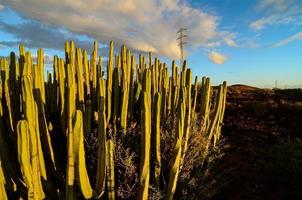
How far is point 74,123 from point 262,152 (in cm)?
634

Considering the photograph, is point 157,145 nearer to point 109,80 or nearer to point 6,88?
point 109,80

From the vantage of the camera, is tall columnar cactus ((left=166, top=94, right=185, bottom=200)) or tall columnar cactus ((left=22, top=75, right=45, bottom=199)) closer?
tall columnar cactus ((left=22, top=75, right=45, bottom=199))

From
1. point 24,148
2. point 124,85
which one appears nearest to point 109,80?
point 124,85

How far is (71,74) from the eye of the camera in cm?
423

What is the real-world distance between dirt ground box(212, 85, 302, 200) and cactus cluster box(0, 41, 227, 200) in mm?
1375

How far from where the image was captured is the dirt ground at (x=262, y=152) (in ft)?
19.3

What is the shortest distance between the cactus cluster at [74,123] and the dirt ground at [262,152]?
54.1 inches

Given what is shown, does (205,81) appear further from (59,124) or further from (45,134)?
(45,134)

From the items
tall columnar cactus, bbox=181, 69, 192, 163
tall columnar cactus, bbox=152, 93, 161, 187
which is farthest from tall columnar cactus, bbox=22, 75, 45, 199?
tall columnar cactus, bbox=181, 69, 192, 163

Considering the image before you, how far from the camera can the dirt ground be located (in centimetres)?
588

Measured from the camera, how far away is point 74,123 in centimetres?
311

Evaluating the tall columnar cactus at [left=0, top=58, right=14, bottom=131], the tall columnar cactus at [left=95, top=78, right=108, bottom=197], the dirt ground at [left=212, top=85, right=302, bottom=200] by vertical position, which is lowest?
the dirt ground at [left=212, top=85, right=302, bottom=200]

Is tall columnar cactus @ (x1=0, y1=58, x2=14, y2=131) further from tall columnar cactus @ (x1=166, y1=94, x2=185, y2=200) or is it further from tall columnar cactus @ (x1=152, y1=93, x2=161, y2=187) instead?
tall columnar cactus @ (x1=166, y1=94, x2=185, y2=200)

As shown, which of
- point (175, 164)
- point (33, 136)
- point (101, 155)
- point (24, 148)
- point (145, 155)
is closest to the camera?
point (24, 148)
